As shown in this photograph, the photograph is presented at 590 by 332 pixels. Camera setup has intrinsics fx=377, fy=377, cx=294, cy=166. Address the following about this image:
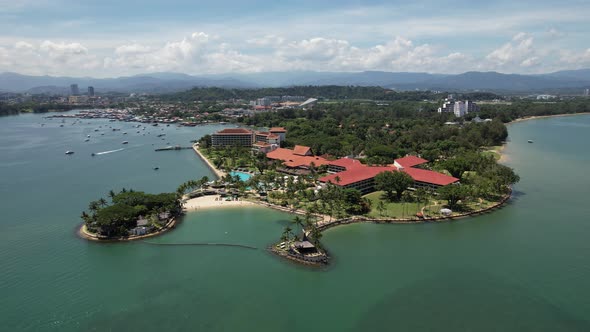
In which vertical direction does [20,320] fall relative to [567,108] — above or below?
below

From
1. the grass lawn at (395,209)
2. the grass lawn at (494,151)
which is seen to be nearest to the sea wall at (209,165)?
the grass lawn at (395,209)

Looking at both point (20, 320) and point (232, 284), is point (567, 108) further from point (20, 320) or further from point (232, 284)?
point (20, 320)

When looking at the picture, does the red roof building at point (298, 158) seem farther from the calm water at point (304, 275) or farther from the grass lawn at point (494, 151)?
the grass lawn at point (494, 151)

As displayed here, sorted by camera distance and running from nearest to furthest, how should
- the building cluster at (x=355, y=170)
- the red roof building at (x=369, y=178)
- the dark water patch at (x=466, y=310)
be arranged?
the dark water patch at (x=466, y=310)
the red roof building at (x=369, y=178)
the building cluster at (x=355, y=170)

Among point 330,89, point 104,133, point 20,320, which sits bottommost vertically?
point 20,320

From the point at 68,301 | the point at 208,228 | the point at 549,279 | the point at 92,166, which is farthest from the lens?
the point at 92,166

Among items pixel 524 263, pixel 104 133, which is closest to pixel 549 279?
pixel 524 263
